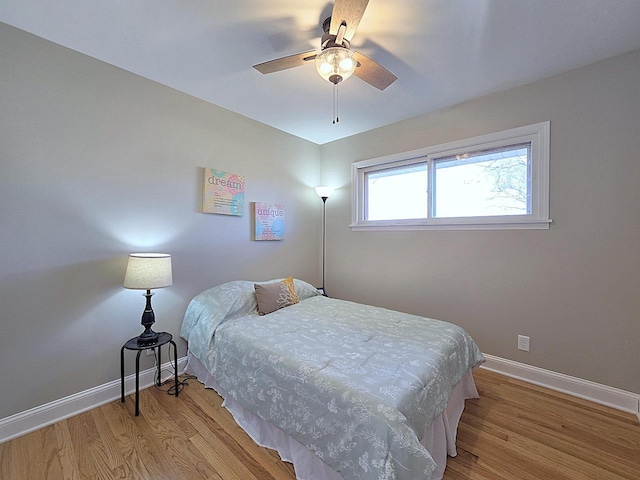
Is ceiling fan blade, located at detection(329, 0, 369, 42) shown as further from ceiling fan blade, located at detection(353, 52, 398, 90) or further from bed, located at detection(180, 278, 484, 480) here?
bed, located at detection(180, 278, 484, 480)

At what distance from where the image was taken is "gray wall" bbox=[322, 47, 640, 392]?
1936mm

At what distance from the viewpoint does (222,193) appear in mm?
2723

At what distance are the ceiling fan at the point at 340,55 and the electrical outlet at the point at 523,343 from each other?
7.92ft

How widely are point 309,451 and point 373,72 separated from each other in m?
2.28

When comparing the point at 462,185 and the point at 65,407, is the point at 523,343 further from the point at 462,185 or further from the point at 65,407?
the point at 65,407

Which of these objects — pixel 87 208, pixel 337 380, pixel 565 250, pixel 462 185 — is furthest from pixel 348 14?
pixel 565 250

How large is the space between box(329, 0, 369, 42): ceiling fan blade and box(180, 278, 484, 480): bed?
1.82m

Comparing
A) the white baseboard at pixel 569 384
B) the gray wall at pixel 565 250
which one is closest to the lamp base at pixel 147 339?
the gray wall at pixel 565 250

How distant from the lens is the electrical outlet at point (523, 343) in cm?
231

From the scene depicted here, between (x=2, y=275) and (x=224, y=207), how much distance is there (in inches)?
62.2

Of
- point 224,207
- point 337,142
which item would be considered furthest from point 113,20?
point 337,142

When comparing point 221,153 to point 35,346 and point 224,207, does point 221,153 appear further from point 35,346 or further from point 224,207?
point 35,346

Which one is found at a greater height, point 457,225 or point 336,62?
point 336,62

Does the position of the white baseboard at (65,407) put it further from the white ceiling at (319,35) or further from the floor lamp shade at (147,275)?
the white ceiling at (319,35)
